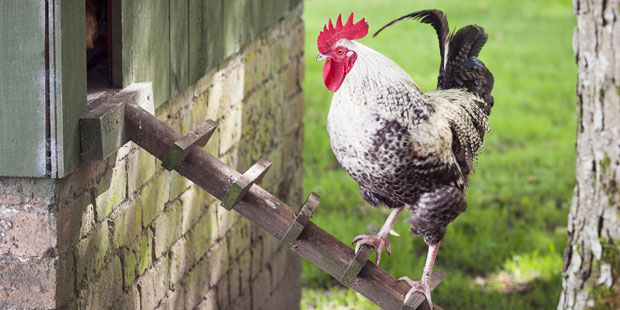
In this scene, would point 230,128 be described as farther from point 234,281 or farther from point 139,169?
point 139,169

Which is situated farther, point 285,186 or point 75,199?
point 285,186

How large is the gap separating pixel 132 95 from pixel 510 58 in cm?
970

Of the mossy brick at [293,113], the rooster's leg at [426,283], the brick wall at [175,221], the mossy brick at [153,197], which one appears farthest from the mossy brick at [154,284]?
the mossy brick at [293,113]

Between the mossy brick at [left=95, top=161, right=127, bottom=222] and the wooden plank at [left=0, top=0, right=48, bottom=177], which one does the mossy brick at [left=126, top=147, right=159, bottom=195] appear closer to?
the mossy brick at [left=95, top=161, right=127, bottom=222]

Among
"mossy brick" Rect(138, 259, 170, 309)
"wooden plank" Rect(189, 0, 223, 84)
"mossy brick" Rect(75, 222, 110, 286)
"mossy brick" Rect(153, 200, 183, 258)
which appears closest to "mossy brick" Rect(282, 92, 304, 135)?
"wooden plank" Rect(189, 0, 223, 84)

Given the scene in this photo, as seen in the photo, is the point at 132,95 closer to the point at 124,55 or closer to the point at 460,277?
the point at 124,55

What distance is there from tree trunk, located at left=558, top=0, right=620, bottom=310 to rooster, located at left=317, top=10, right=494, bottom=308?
1540 mm

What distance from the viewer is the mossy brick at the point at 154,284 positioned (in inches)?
134

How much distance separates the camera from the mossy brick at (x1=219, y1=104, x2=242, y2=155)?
432 cm

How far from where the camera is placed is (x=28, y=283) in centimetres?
263

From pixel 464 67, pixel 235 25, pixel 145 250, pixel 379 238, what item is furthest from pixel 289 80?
pixel 145 250

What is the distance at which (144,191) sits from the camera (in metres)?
3.39

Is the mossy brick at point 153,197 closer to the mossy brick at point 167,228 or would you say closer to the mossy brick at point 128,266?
the mossy brick at point 167,228

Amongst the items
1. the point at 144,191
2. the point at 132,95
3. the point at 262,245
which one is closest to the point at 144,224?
the point at 144,191
